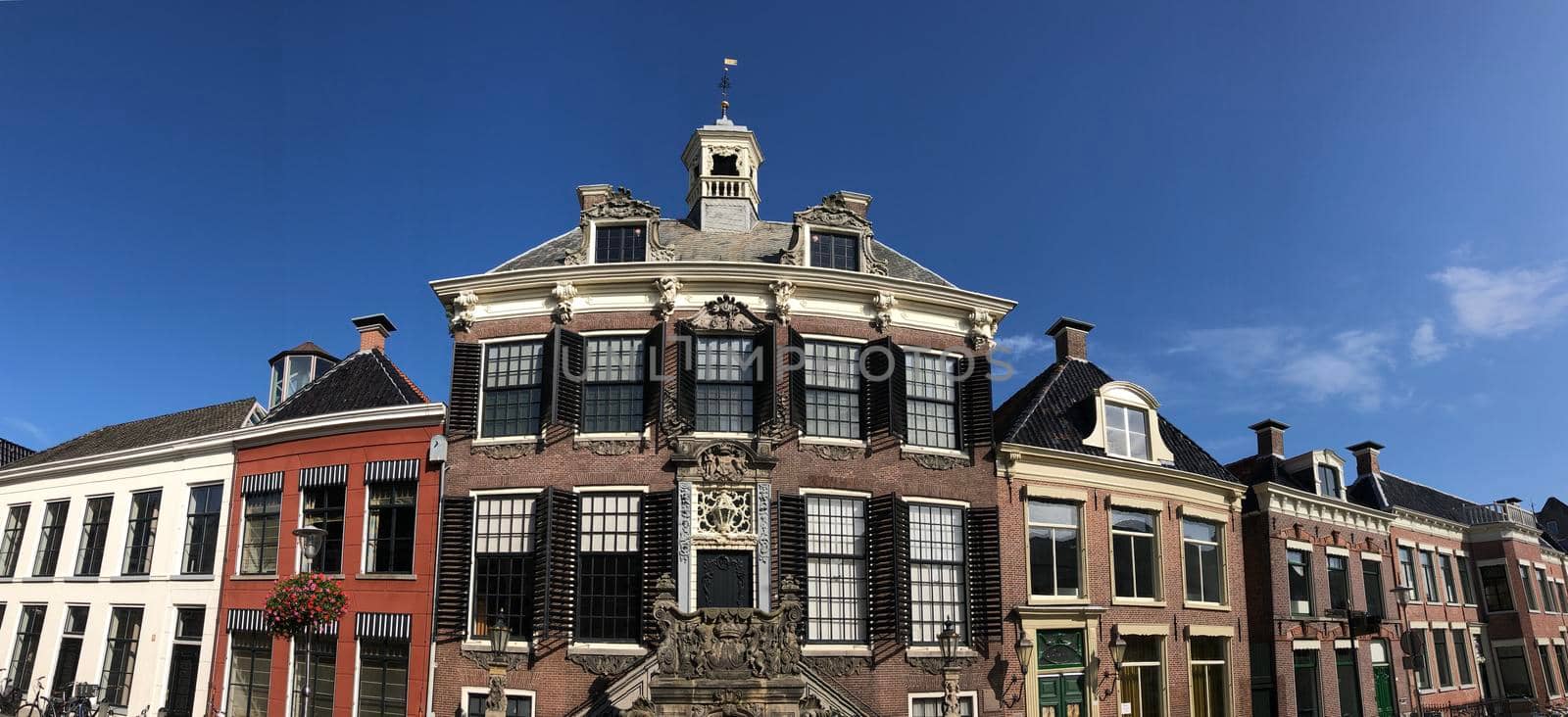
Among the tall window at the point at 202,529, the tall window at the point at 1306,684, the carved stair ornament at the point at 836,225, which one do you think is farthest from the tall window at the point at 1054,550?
the tall window at the point at 202,529

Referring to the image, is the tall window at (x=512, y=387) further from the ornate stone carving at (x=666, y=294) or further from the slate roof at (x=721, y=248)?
the ornate stone carving at (x=666, y=294)

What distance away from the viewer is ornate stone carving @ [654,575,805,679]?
18859 mm

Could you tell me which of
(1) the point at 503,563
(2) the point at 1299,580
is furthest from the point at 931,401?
(2) the point at 1299,580

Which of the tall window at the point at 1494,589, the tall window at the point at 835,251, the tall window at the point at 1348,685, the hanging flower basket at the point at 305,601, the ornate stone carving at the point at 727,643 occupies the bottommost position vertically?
the tall window at the point at 1348,685

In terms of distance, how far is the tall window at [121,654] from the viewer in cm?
2652

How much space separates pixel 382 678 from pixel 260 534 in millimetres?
5836

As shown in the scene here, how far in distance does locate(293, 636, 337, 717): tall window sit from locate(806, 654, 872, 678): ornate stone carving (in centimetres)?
1119

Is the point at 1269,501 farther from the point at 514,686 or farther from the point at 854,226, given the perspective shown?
the point at 514,686

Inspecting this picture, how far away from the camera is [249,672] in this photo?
24062mm

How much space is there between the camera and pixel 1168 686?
2536cm

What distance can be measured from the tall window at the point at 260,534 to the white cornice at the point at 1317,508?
89.1 feet

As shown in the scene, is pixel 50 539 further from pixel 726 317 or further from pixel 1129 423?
pixel 1129 423

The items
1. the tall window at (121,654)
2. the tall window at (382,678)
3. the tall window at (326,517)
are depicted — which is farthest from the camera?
the tall window at (121,654)

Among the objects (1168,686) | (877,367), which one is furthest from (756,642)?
(1168,686)
